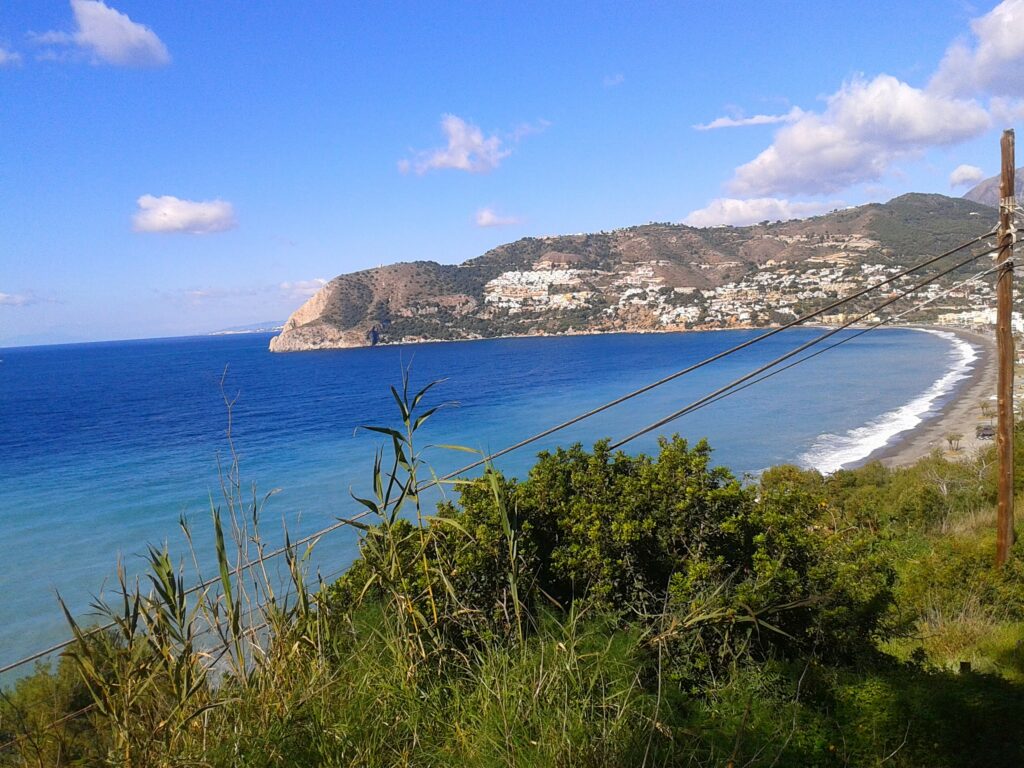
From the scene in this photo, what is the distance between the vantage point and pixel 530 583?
158 inches

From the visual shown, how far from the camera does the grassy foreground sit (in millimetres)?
2172

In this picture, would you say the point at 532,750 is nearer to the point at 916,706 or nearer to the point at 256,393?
the point at 916,706

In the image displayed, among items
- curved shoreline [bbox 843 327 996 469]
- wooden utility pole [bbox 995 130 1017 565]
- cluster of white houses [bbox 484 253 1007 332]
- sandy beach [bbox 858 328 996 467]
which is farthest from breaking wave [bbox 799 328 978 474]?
cluster of white houses [bbox 484 253 1007 332]

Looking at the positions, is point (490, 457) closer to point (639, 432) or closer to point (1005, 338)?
point (639, 432)

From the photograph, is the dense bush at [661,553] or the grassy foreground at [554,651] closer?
the grassy foreground at [554,651]

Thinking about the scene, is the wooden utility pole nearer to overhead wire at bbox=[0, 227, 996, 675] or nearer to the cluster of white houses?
overhead wire at bbox=[0, 227, 996, 675]

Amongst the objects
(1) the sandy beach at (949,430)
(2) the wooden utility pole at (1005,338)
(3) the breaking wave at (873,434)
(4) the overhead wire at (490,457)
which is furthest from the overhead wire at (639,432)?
(3) the breaking wave at (873,434)

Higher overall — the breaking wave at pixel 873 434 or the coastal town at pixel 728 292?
the coastal town at pixel 728 292

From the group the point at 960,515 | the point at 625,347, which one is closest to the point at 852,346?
the point at 625,347

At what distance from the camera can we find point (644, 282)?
127 m

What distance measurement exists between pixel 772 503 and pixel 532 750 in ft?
12.7

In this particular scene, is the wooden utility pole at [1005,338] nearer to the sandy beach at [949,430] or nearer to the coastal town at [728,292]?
the sandy beach at [949,430]

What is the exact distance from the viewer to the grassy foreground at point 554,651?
2172mm

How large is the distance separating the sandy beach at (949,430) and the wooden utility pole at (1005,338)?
17698 mm
